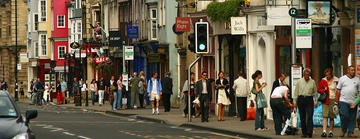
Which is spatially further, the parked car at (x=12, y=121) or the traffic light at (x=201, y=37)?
the traffic light at (x=201, y=37)

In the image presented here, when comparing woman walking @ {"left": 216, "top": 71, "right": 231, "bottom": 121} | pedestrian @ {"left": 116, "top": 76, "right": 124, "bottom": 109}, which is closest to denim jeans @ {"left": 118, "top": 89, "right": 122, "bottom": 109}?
pedestrian @ {"left": 116, "top": 76, "right": 124, "bottom": 109}

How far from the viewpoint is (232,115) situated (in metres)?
35.1

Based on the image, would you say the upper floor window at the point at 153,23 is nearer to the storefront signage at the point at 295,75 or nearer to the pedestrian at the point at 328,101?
the pedestrian at the point at 328,101

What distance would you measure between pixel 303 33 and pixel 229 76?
14.4 meters

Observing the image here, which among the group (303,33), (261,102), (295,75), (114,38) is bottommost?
(261,102)

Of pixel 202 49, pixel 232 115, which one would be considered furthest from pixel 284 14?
pixel 232 115

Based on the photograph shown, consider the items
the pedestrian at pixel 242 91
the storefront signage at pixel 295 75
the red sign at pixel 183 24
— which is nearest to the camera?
the storefront signage at pixel 295 75

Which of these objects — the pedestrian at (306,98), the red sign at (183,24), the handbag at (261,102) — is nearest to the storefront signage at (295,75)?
the pedestrian at (306,98)

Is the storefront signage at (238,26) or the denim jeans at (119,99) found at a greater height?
the storefront signage at (238,26)

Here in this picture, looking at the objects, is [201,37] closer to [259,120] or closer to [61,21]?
[259,120]

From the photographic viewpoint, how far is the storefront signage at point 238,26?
110 feet

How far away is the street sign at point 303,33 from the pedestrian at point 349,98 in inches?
50.6

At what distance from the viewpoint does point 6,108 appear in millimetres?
16156

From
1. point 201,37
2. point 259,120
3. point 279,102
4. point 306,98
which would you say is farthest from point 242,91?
point 306,98
